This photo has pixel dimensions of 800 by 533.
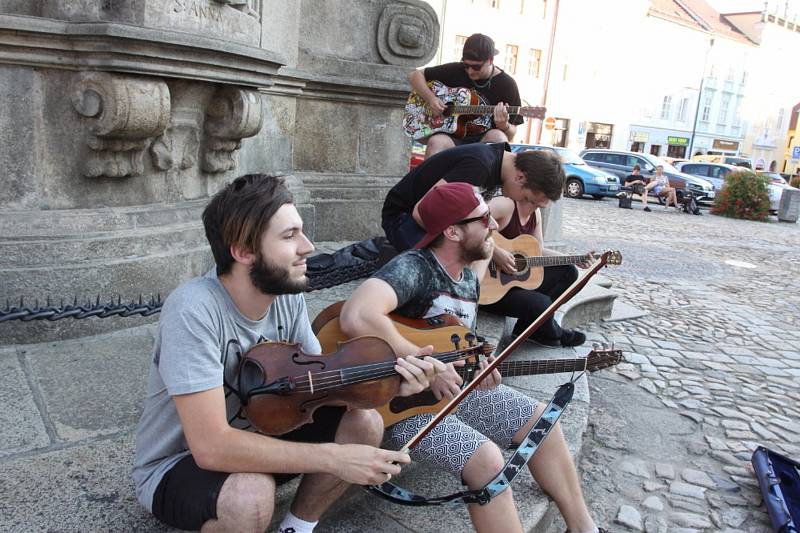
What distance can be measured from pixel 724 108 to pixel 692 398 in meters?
50.4

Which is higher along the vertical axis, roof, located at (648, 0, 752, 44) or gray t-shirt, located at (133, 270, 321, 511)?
roof, located at (648, 0, 752, 44)

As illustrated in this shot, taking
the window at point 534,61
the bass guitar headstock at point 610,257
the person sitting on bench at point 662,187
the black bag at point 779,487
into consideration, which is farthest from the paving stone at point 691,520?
the window at point 534,61

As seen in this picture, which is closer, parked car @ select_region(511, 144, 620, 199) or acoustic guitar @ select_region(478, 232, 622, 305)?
acoustic guitar @ select_region(478, 232, 622, 305)

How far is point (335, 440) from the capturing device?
6.59ft

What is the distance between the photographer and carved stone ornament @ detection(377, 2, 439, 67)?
5660mm

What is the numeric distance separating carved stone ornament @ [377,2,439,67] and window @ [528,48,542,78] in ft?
102

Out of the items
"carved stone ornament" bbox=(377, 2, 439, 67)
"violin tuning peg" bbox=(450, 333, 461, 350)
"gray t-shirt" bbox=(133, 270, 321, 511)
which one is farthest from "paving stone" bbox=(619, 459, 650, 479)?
"carved stone ornament" bbox=(377, 2, 439, 67)

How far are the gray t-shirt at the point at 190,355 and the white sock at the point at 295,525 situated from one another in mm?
308

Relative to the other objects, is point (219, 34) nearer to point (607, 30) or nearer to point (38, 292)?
point (38, 292)

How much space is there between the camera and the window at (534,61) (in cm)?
3527

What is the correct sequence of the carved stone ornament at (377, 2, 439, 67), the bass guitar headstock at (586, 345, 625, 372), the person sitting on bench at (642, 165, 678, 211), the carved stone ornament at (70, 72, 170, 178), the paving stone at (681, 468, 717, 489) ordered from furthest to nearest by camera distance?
the person sitting on bench at (642, 165, 678, 211) → the carved stone ornament at (377, 2, 439, 67) → the paving stone at (681, 468, 717, 489) → the carved stone ornament at (70, 72, 170, 178) → the bass guitar headstock at (586, 345, 625, 372)

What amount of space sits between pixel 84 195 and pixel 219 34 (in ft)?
3.58

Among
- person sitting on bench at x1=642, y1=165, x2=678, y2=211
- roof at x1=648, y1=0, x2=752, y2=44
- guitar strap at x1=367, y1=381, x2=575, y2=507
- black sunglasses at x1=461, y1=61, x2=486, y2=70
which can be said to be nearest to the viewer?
guitar strap at x1=367, y1=381, x2=575, y2=507

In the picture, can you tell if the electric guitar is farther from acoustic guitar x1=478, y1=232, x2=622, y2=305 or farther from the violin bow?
the violin bow
